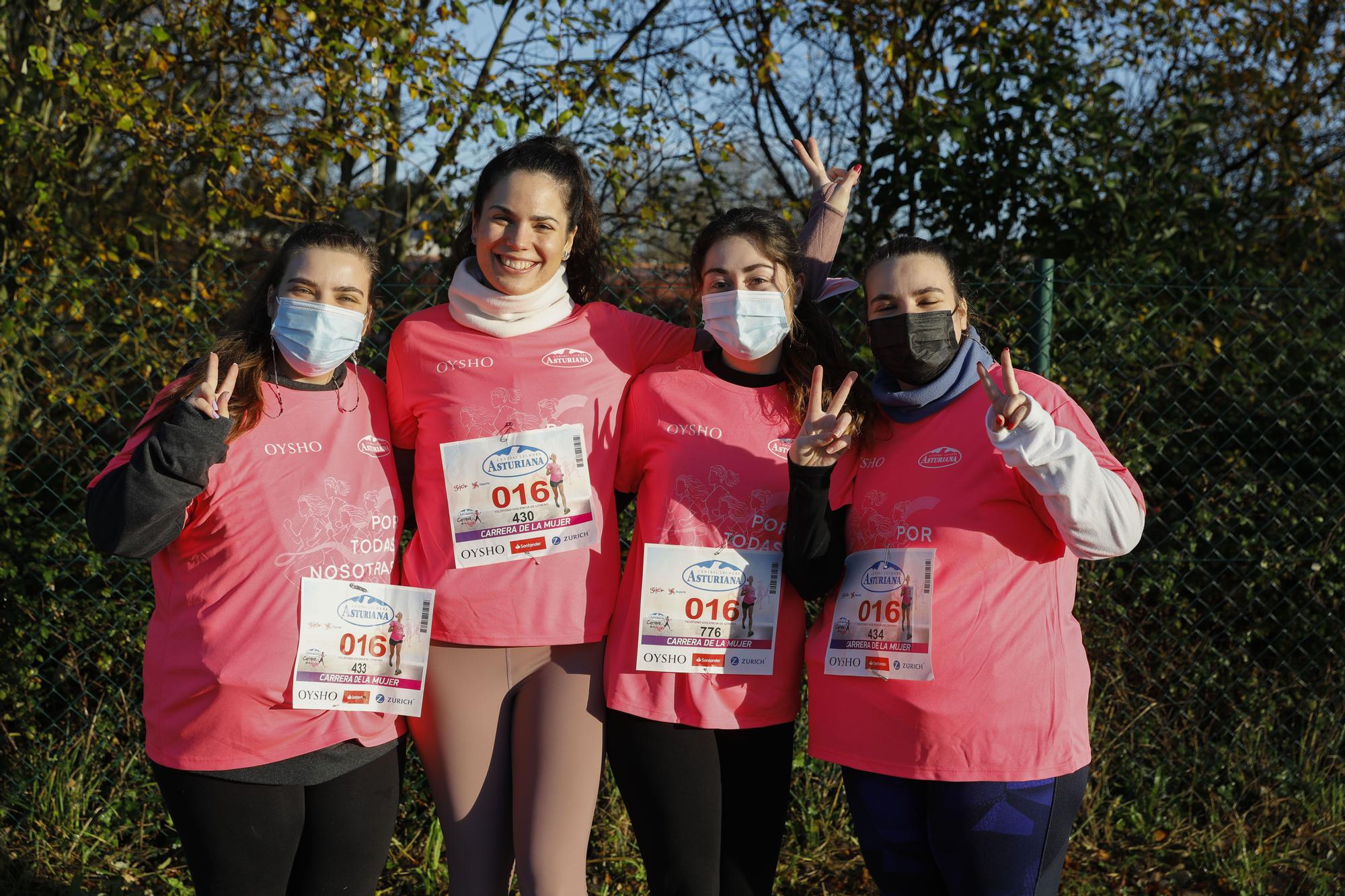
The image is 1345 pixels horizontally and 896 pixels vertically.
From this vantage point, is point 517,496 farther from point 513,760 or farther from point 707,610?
point 513,760

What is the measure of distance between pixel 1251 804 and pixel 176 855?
14.1 ft

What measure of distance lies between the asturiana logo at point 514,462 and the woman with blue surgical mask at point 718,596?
0.26 metres

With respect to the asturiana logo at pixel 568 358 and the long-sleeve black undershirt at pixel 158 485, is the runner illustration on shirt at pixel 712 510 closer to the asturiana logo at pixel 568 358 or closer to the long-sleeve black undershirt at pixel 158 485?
the asturiana logo at pixel 568 358

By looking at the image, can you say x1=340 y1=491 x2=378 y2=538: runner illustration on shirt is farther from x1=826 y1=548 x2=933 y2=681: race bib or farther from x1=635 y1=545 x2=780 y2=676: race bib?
x1=826 y1=548 x2=933 y2=681: race bib

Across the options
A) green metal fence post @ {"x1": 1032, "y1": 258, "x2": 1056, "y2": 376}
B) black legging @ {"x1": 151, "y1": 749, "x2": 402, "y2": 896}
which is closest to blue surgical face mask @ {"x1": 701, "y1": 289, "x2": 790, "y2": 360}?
black legging @ {"x1": 151, "y1": 749, "x2": 402, "y2": 896}

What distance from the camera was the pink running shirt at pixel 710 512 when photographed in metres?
2.66

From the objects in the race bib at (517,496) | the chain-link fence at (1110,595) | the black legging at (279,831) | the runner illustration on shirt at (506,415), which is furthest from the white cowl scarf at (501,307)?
the chain-link fence at (1110,595)

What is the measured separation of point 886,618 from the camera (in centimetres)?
255

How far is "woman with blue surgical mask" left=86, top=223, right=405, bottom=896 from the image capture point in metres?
2.43

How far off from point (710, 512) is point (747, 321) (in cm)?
50

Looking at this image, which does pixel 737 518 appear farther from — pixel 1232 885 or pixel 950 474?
pixel 1232 885

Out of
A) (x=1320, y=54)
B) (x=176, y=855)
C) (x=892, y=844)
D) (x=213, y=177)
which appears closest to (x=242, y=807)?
(x=892, y=844)

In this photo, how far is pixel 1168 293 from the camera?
4.82 metres

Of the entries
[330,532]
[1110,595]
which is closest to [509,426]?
[330,532]
